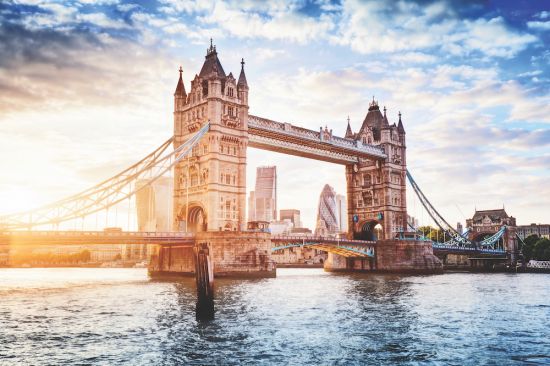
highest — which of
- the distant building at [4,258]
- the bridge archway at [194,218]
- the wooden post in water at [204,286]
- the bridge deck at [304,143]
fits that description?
the bridge deck at [304,143]

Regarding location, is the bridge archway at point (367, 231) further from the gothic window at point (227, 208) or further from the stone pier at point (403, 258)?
the gothic window at point (227, 208)

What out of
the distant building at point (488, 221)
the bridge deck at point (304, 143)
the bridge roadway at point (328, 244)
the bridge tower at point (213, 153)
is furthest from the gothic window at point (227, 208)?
the distant building at point (488, 221)

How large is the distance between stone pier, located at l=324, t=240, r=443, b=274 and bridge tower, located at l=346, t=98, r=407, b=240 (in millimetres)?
4782

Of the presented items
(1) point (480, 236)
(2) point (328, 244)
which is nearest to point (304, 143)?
(2) point (328, 244)

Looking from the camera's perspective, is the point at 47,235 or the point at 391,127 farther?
the point at 391,127

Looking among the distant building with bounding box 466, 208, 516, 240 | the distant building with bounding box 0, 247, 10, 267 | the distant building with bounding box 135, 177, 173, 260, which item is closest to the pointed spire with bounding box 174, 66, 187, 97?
the distant building with bounding box 135, 177, 173, 260

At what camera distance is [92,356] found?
18.2 meters

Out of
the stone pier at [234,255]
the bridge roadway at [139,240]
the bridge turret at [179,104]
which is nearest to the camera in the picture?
the bridge roadway at [139,240]

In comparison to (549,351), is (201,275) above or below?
above

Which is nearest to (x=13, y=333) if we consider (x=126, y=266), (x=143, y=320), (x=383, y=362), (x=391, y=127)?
(x=143, y=320)

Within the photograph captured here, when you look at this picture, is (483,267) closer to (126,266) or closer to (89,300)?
(89,300)

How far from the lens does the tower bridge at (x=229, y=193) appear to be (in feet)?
182

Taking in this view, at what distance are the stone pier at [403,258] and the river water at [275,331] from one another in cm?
4189

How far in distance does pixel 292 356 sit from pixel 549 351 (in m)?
10.5
